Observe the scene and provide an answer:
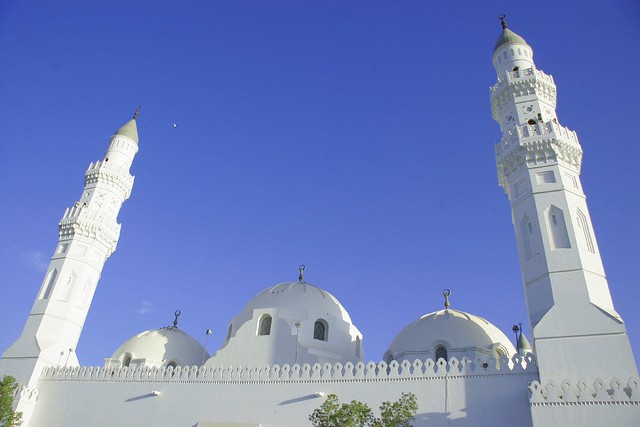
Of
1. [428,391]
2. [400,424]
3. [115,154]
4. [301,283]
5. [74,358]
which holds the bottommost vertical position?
[400,424]

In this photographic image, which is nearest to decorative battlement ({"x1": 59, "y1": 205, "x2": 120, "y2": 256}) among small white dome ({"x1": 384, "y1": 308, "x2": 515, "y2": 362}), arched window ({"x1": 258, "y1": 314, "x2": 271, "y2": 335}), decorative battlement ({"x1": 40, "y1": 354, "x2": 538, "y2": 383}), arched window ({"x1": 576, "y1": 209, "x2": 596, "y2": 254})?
decorative battlement ({"x1": 40, "y1": 354, "x2": 538, "y2": 383})

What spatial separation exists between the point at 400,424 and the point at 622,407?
17.2ft

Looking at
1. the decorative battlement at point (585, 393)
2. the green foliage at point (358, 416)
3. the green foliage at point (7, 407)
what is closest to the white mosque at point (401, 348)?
the decorative battlement at point (585, 393)

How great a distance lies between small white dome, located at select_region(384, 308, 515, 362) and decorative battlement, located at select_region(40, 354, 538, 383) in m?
1.05

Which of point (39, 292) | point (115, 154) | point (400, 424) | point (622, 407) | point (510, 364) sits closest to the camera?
point (622, 407)

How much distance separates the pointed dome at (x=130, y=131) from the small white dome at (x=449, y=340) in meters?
17.8

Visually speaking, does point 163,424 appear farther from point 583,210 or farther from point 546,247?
point 583,210

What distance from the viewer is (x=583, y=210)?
15867 millimetres

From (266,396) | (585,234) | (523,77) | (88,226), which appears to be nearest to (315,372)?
(266,396)

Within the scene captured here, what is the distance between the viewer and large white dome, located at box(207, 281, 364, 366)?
18.8 meters

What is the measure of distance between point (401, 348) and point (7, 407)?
14.2 metres

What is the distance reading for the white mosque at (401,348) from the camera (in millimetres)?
12789

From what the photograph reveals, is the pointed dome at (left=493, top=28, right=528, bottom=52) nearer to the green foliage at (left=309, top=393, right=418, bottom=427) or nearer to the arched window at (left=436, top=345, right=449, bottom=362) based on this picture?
the arched window at (left=436, top=345, right=449, bottom=362)

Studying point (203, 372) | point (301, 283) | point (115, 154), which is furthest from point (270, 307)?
point (115, 154)
